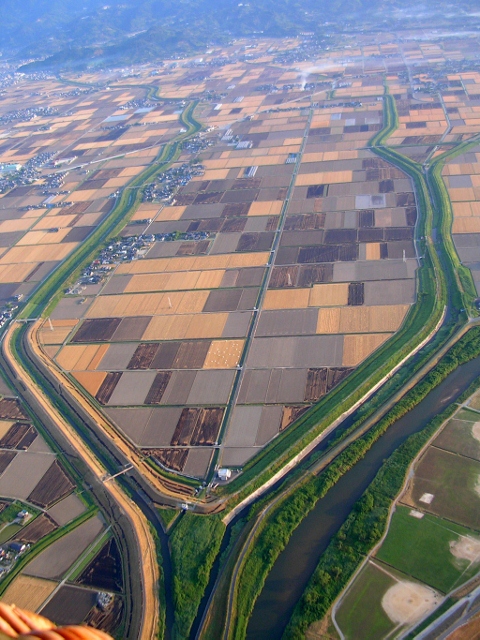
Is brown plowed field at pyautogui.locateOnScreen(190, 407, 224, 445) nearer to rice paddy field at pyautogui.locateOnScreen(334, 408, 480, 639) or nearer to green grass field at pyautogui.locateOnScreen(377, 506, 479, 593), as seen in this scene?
rice paddy field at pyautogui.locateOnScreen(334, 408, 480, 639)

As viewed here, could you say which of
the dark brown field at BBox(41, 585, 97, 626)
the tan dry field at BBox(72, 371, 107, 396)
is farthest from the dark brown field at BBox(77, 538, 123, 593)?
the tan dry field at BBox(72, 371, 107, 396)

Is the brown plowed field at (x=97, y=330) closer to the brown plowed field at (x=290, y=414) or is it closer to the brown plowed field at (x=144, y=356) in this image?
the brown plowed field at (x=144, y=356)

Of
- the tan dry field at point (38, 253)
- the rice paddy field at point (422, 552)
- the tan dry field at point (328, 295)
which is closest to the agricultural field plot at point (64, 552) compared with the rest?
the rice paddy field at point (422, 552)

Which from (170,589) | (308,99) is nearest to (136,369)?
(170,589)

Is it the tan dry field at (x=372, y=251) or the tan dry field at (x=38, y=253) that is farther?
the tan dry field at (x=38, y=253)

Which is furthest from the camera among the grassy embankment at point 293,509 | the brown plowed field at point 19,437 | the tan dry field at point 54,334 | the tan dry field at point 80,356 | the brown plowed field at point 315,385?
the tan dry field at point 54,334

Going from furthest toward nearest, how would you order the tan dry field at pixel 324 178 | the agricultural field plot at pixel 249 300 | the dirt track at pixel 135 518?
the tan dry field at pixel 324 178
the agricultural field plot at pixel 249 300
the dirt track at pixel 135 518

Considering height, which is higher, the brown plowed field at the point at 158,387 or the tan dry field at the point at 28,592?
the brown plowed field at the point at 158,387
